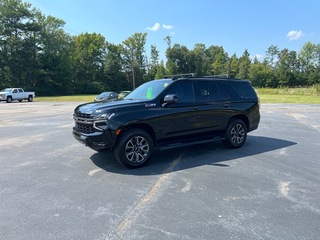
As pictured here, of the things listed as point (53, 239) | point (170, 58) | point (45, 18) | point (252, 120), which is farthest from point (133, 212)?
point (170, 58)

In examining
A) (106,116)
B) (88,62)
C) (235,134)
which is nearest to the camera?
(106,116)

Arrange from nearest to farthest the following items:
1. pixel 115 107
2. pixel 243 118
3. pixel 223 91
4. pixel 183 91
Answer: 1. pixel 115 107
2. pixel 183 91
3. pixel 223 91
4. pixel 243 118

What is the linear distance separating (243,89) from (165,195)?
4814mm

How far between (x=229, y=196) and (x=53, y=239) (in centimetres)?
263

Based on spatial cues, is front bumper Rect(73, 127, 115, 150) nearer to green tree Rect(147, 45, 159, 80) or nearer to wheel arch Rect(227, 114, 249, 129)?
wheel arch Rect(227, 114, 249, 129)

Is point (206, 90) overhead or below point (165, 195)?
overhead

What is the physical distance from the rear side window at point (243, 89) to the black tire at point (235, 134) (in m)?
0.84

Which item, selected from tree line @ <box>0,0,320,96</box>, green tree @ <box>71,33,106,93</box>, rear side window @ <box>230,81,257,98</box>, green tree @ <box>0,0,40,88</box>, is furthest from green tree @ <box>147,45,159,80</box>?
rear side window @ <box>230,81,257,98</box>

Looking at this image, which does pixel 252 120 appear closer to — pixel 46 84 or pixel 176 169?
pixel 176 169

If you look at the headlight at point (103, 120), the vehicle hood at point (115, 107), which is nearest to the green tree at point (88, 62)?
the vehicle hood at point (115, 107)

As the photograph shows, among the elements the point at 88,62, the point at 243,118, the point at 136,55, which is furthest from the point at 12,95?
the point at 136,55

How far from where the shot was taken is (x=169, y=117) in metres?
6.39

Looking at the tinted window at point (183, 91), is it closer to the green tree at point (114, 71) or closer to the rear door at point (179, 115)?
the rear door at point (179, 115)

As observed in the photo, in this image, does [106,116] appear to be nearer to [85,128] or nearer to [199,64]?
[85,128]
